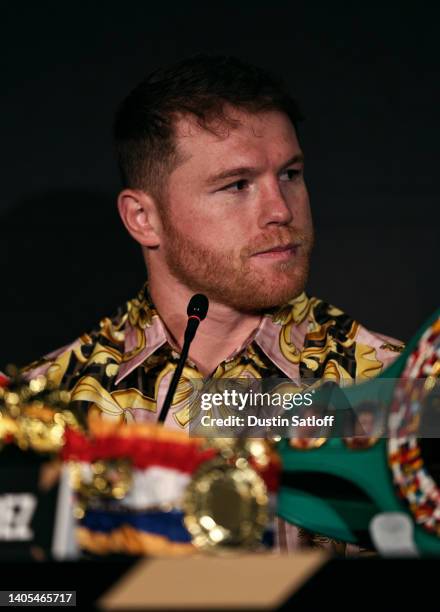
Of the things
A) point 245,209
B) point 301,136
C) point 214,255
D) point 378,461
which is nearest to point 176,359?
point 214,255

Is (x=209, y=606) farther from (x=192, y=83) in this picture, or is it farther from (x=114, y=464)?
(x=192, y=83)

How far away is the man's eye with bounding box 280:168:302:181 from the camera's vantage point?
1.51 meters

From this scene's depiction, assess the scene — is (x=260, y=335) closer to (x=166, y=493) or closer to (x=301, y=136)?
(x=301, y=136)

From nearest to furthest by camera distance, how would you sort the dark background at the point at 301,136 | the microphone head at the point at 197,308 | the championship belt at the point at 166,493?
the championship belt at the point at 166,493
the microphone head at the point at 197,308
the dark background at the point at 301,136

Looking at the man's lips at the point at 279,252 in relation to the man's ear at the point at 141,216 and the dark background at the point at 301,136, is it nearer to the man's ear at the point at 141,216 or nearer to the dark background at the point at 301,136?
the man's ear at the point at 141,216

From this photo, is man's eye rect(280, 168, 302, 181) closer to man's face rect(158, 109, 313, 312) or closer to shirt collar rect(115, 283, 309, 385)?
man's face rect(158, 109, 313, 312)

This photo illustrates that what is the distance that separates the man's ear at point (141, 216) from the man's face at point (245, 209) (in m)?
0.09

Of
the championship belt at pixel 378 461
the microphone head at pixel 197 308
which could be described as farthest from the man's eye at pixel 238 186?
the championship belt at pixel 378 461

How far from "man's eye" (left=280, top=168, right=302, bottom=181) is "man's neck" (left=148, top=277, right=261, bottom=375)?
26 cm

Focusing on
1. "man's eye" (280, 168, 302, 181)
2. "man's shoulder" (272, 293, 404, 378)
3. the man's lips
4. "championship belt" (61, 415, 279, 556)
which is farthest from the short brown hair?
"championship belt" (61, 415, 279, 556)

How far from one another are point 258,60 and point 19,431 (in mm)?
1344

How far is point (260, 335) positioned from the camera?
1.60 meters

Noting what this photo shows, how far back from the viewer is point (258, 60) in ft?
6.31

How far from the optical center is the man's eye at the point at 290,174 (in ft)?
4.94
